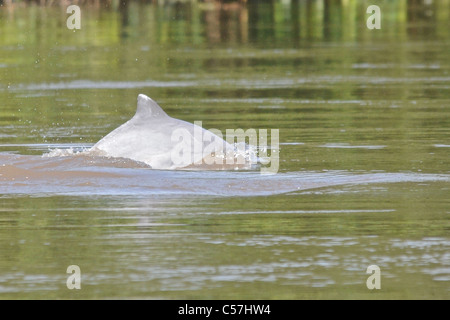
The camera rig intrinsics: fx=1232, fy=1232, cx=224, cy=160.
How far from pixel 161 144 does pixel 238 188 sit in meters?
2.09

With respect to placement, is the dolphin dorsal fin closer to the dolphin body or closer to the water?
the dolphin body

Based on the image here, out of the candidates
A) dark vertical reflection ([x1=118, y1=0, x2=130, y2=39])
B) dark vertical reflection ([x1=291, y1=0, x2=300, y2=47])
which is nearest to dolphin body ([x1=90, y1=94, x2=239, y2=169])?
dark vertical reflection ([x1=291, y1=0, x2=300, y2=47])

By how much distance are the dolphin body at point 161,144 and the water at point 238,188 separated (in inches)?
13.9

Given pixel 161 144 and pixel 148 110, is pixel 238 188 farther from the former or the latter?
pixel 148 110

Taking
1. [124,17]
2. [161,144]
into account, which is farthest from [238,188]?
[124,17]

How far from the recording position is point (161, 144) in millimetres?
16047

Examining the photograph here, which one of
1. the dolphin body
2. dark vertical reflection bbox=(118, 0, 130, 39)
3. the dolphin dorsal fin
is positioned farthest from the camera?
dark vertical reflection bbox=(118, 0, 130, 39)

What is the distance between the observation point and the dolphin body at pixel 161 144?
15867 millimetres

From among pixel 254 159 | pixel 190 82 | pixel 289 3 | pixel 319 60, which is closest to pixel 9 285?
pixel 254 159

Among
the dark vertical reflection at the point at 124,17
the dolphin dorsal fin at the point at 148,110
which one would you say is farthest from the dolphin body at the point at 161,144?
the dark vertical reflection at the point at 124,17

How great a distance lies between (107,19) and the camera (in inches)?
2192

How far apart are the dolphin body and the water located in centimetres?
35

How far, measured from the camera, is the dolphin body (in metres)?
15.9

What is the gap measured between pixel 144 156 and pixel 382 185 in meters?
3.30
